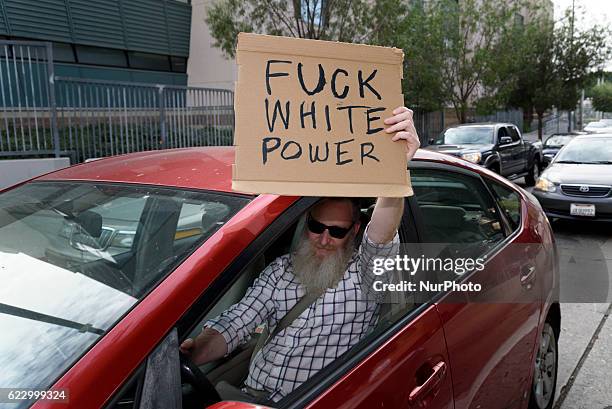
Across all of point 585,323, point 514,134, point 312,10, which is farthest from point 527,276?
point 514,134

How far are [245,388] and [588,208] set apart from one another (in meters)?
7.03

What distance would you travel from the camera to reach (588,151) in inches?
355

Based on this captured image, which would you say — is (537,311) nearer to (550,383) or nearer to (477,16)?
(550,383)

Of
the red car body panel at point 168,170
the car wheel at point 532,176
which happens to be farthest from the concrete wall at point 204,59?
the red car body panel at point 168,170

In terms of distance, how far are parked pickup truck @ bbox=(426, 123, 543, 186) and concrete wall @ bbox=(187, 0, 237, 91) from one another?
6.87 metres

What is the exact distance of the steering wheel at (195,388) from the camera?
4.88ft

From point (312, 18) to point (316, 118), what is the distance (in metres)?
10.6

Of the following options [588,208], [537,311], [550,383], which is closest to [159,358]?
[537,311]

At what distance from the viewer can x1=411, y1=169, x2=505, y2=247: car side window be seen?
2.42m

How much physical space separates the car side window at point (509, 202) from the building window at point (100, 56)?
526 inches

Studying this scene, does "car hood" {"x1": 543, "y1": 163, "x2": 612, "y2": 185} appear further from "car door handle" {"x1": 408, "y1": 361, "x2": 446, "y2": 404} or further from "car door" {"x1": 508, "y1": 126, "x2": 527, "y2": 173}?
"car door handle" {"x1": 408, "y1": 361, "x2": 446, "y2": 404}

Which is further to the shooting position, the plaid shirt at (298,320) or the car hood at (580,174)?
the car hood at (580,174)

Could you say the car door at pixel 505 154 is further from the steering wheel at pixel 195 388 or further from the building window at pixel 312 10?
the steering wheel at pixel 195 388

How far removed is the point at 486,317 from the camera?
2.26m
